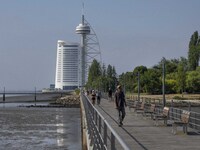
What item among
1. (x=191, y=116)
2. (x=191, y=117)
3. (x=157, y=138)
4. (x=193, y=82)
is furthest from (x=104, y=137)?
(x=193, y=82)

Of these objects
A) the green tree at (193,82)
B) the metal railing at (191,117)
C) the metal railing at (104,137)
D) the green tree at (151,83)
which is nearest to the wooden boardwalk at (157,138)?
the metal railing at (104,137)

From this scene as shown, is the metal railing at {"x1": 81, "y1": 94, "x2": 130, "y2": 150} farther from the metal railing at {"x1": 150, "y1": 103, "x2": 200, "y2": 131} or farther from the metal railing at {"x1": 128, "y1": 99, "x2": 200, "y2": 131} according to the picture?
the metal railing at {"x1": 150, "y1": 103, "x2": 200, "y2": 131}

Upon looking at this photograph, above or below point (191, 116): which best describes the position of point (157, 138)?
below

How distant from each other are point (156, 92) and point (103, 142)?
3658 inches

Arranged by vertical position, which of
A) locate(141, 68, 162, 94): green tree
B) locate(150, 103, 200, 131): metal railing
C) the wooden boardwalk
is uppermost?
locate(141, 68, 162, 94): green tree

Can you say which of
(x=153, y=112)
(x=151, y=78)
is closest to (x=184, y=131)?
(x=153, y=112)

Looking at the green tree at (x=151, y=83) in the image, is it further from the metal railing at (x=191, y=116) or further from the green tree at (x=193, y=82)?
the metal railing at (x=191, y=116)

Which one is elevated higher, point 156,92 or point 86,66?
point 86,66

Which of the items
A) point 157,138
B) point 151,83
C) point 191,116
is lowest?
point 157,138

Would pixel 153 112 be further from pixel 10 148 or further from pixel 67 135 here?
pixel 67 135

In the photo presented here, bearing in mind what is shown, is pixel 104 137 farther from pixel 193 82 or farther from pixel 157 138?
pixel 193 82

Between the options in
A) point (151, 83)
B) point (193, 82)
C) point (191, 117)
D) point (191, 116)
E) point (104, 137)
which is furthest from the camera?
point (151, 83)

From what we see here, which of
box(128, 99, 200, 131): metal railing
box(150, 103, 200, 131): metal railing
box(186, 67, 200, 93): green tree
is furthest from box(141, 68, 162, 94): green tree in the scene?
box(150, 103, 200, 131): metal railing

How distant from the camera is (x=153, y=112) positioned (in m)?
23.5
